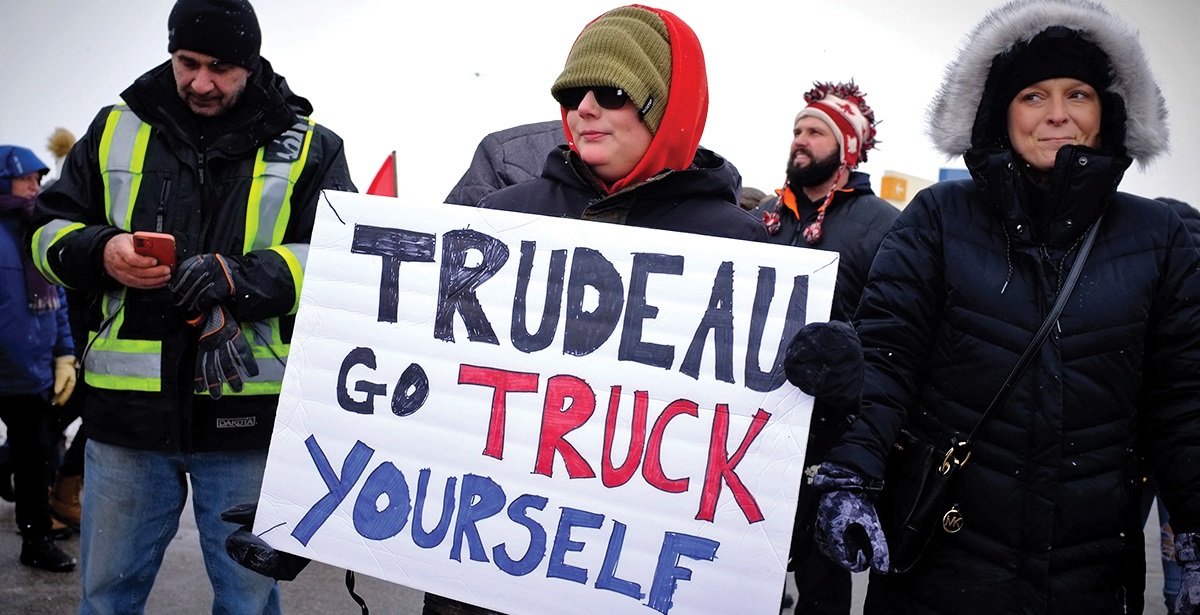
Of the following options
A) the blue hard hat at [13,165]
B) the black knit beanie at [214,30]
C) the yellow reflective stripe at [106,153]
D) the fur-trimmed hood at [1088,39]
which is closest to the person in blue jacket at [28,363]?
the blue hard hat at [13,165]

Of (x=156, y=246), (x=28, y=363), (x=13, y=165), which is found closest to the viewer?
(x=156, y=246)

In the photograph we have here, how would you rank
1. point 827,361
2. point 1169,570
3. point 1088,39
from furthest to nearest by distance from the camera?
point 1169,570 → point 1088,39 → point 827,361

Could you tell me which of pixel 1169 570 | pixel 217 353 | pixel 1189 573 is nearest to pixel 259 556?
pixel 217 353

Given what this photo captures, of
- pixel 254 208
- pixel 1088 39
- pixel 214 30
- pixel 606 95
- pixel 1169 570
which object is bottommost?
pixel 1169 570

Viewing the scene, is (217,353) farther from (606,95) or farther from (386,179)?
(386,179)

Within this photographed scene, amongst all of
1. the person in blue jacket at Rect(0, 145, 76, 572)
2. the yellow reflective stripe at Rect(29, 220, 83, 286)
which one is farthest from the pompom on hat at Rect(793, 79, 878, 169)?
the person in blue jacket at Rect(0, 145, 76, 572)

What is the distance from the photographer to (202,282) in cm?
234

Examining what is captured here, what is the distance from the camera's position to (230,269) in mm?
2385

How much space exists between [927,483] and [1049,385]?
0.98 ft

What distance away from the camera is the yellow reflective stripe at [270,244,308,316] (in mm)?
2490

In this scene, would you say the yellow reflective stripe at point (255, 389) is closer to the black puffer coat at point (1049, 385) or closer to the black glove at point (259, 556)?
the black glove at point (259, 556)

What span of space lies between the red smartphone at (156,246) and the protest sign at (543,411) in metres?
0.64

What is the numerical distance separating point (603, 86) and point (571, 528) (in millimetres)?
788

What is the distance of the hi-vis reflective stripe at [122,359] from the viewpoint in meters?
2.43
